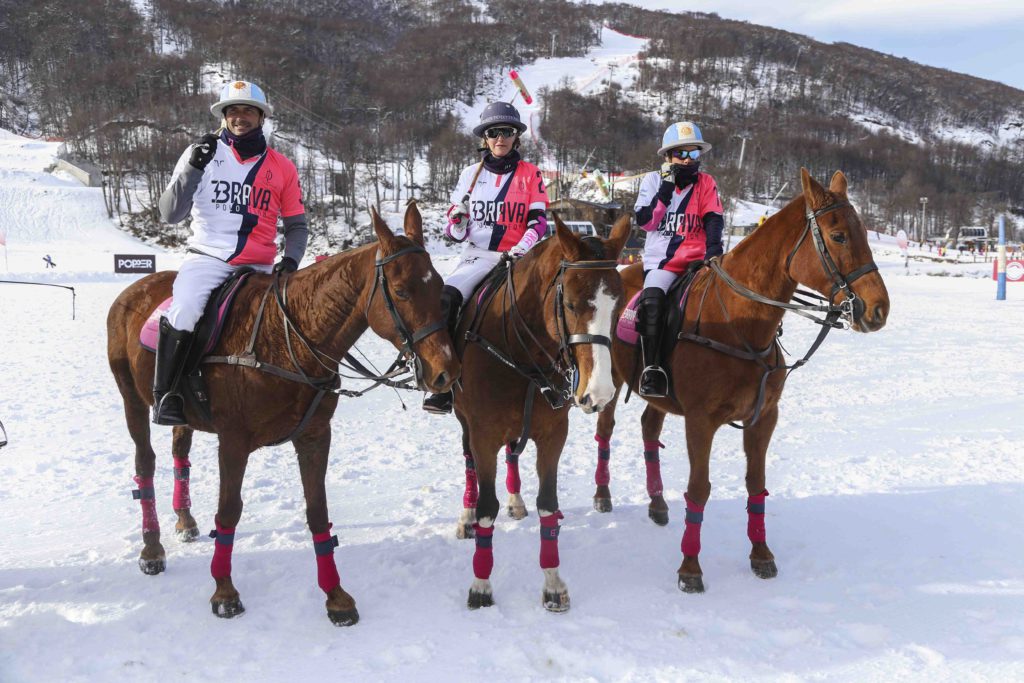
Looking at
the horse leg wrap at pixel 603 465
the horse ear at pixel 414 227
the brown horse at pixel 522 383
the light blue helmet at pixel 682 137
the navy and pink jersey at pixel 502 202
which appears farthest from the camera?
the horse leg wrap at pixel 603 465

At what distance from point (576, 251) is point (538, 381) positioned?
2.87 ft

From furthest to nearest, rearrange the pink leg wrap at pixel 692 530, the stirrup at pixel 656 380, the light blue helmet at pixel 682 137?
the light blue helmet at pixel 682 137 → the stirrup at pixel 656 380 → the pink leg wrap at pixel 692 530

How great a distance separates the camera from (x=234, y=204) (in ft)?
14.0

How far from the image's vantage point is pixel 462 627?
385 centimetres

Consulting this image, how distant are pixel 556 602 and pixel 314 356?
218 centimetres

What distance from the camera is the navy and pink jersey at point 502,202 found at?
16.6 ft

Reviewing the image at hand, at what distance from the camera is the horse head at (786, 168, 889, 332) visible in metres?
3.76

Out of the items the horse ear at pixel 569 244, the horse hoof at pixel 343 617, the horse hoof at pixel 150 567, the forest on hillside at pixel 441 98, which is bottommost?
the horse hoof at pixel 150 567

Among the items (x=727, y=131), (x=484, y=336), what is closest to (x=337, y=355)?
(x=484, y=336)

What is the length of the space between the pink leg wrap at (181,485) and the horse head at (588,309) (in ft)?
11.4

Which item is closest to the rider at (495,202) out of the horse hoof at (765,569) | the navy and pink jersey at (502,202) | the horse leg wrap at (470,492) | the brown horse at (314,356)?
the navy and pink jersey at (502,202)

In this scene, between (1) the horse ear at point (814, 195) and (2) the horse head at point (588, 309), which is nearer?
(2) the horse head at point (588, 309)

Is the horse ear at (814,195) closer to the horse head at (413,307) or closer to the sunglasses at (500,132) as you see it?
the sunglasses at (500,132)

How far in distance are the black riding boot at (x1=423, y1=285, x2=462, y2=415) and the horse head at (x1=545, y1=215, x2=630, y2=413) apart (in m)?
1.22
